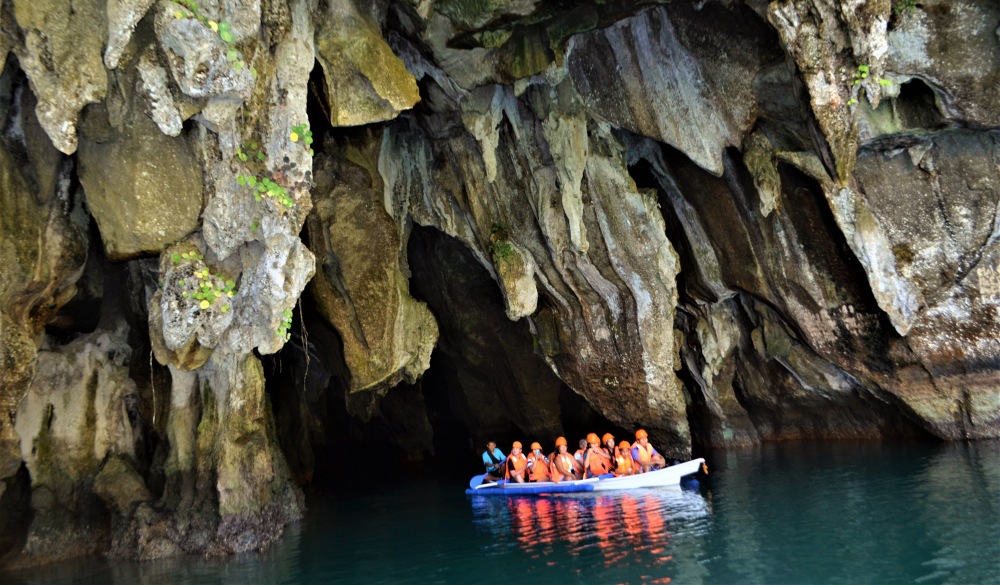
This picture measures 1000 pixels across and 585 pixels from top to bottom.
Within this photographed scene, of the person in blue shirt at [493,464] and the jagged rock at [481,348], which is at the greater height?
the jagged rock at [481,348]

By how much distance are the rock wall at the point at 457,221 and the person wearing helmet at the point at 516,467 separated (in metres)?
2.20

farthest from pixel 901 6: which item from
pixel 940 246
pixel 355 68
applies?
pixel 355 68

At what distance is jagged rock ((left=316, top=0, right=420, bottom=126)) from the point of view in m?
10.6

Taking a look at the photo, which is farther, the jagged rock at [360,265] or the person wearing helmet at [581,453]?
the person wearing helmet at [581,453]

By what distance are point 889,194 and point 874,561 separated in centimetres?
891

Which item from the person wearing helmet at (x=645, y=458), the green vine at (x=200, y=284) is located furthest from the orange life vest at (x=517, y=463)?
the green vine at (x=200, y=284)

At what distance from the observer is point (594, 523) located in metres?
11.7

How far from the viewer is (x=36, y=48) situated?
26.6 ft

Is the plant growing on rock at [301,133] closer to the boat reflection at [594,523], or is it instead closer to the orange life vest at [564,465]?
the boat reflection at [594,523]

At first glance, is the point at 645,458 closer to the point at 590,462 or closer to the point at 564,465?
the point at 590,462

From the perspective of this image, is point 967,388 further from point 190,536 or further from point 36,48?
point 36,48

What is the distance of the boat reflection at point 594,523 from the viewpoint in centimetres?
952

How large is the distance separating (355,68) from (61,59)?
12.2 feet

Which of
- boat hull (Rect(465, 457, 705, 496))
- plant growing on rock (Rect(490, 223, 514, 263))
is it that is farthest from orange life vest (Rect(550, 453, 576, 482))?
plant growing on rock (Rect(490, 223, 514, 263))
